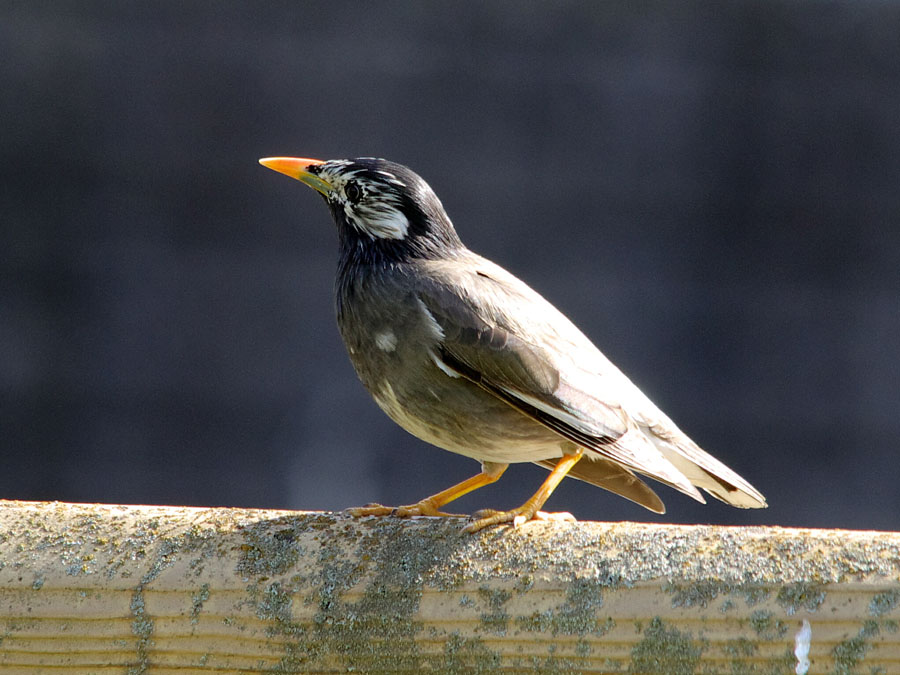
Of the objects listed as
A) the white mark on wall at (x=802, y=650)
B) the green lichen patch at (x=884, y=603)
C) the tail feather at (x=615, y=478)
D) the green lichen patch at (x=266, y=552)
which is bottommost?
the green lichen patch at (x=266, y=552)

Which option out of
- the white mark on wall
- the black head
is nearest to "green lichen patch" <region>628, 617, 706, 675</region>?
the white mark on wall

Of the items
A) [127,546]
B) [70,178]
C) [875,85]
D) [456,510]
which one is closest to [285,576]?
[127,546]

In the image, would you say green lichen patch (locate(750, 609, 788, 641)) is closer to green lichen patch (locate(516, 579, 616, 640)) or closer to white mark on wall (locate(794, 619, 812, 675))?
white mark on wall (locate(794, 619, 812, 675))

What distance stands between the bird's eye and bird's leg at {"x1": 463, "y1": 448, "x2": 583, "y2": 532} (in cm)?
96

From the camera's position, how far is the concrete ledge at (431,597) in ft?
5.49

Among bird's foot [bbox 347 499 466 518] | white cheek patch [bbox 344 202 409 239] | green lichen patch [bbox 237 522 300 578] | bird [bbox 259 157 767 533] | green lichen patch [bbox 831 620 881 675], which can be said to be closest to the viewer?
green lichen patch [bbox 831 620 881 675]

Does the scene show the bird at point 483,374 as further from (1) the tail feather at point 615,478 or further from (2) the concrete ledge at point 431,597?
(2) the concrete ledge at point 431,597

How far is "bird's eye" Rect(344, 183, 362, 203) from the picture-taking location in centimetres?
326

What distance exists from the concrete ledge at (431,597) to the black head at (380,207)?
51.1 inches

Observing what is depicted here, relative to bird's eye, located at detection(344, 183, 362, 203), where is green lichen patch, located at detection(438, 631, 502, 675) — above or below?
below

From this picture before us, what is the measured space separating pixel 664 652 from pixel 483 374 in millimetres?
1195

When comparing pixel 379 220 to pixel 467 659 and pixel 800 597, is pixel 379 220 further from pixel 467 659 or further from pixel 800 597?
pixel 800 597

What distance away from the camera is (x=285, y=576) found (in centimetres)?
189

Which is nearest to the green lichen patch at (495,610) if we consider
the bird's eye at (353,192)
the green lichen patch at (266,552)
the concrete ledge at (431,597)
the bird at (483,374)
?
the concrete ledge at (431,597)
